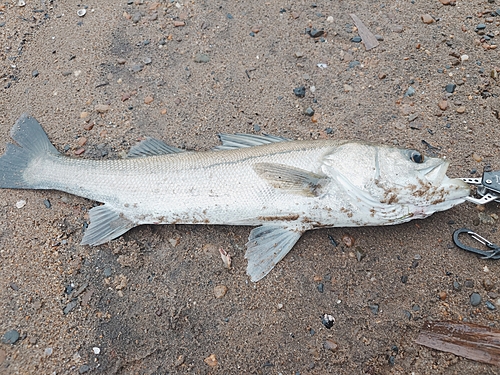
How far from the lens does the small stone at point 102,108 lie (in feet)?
13.4

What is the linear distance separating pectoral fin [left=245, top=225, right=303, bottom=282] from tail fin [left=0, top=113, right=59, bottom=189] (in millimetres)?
2054

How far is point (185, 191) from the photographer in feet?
10.7

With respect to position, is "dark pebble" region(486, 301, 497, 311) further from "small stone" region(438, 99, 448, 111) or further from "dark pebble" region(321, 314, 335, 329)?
"small stone" region(438, 99, 448, 111)

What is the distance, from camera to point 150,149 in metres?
3.62

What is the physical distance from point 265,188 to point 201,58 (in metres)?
1.96

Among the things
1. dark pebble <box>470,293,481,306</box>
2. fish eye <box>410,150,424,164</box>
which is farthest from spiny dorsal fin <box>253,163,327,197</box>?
dark pebble <box>470,293,481,306</box>

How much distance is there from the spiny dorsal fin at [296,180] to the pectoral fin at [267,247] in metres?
0.36

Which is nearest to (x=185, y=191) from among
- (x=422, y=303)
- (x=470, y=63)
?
(x=422, y=303)

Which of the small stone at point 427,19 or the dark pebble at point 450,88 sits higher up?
the small stone at point 427,19

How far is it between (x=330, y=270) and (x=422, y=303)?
744mm

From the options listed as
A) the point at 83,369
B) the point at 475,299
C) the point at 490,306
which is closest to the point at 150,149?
the point at 83,369

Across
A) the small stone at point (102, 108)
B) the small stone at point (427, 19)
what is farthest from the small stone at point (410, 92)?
the small stone at point (102, 108)

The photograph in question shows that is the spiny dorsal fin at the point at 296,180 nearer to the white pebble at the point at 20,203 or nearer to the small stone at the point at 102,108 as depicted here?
the small stone at the point at 102,108

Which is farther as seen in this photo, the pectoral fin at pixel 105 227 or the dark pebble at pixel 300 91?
the dark pebble at pixel 300 91
